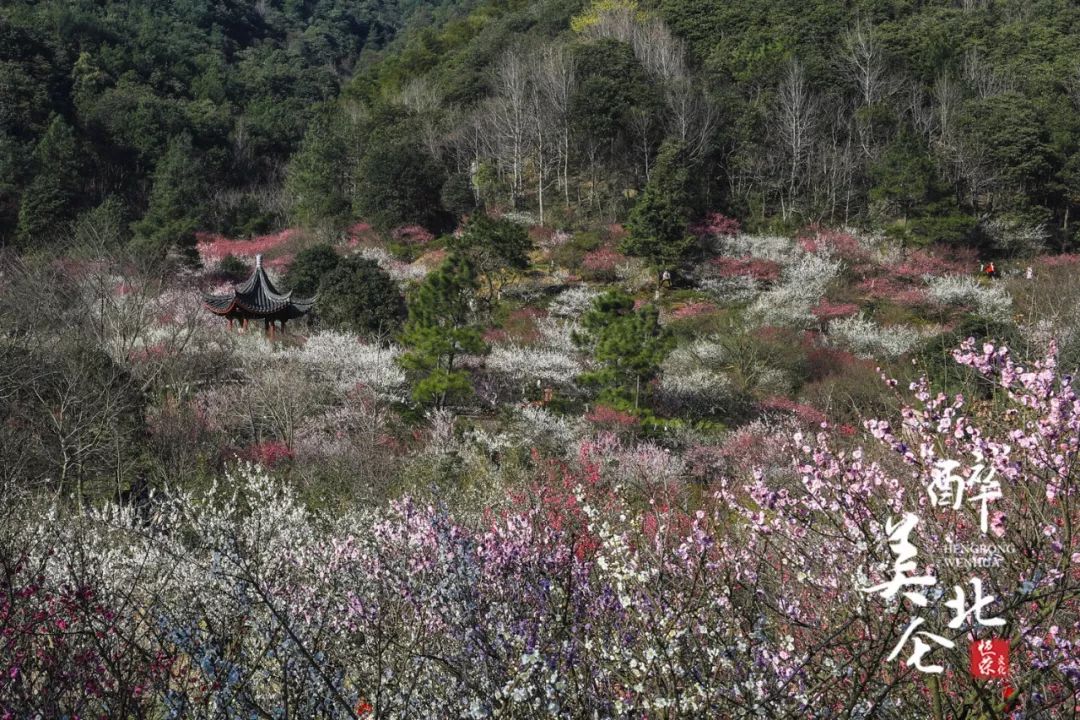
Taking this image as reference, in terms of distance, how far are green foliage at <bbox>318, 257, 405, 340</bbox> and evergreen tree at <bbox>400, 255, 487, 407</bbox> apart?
4.35 meters

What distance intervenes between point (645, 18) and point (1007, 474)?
47.3 meters

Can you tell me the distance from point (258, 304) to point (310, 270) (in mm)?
2740

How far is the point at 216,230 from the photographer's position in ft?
116

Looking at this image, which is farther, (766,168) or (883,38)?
(883,38)

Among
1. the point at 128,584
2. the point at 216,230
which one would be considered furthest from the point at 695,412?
the point at 216,230

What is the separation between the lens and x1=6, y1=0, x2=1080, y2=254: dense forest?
30.1m

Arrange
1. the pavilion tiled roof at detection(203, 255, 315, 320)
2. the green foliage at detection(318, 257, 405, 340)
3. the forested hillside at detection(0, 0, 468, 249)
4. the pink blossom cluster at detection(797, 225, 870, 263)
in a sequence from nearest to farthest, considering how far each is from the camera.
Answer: the pavilion tiled roof at detection(203, 255, 315, 320) → the green foliage at detection(318, 257, 405, 340) → the pink blossom cluster at detection(797, 225, 870, 263) → the forested hillside at detection(0, 0, 468, 249)

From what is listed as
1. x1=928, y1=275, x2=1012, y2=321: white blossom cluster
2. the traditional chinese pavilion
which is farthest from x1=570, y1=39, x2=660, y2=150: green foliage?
the traditional chinese pavilion

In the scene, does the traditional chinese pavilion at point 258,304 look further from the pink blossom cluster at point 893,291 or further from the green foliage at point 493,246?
the pink blossom cluster at point 893,291

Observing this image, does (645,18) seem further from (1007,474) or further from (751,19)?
(1007,474)

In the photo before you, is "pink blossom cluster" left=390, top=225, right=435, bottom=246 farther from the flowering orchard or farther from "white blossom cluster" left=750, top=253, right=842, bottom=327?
the flowering orchard

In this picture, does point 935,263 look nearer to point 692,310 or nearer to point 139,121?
point 692,310

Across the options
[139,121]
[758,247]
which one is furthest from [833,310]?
[139,121]

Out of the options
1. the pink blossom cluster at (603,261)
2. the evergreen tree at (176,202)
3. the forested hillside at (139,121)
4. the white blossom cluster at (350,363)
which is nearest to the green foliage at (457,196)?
the pink blossom cluster at (603,261)
